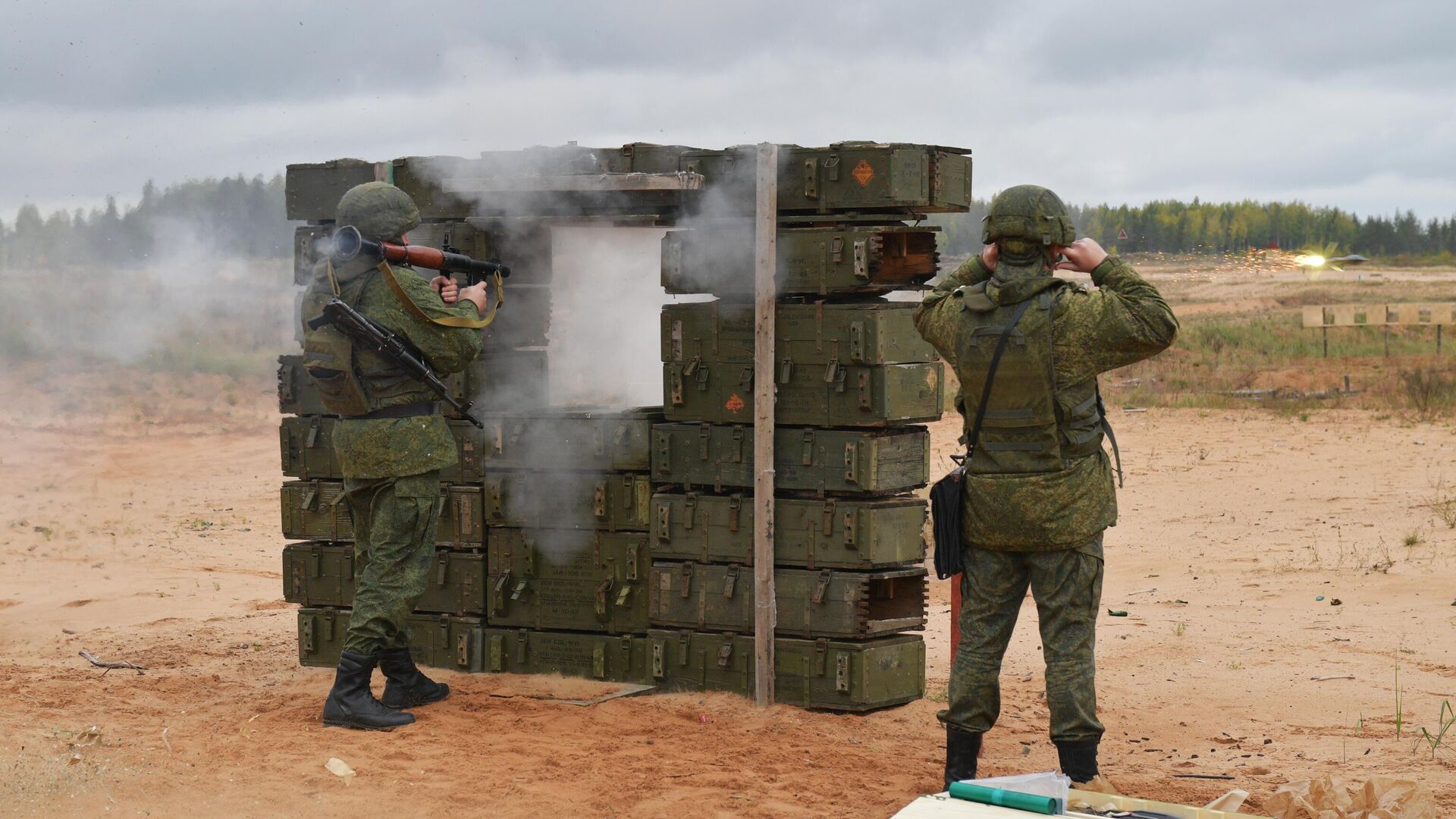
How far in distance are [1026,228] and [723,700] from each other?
3085 mm

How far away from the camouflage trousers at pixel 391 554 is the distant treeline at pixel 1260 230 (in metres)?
82.6

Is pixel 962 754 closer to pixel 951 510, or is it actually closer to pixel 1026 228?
pixel 951 510

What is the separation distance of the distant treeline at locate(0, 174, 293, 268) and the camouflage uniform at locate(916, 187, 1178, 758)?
13.4 m

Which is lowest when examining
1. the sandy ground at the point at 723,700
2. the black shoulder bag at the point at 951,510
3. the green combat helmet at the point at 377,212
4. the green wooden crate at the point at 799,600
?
the sandy ground at the point at 723,700

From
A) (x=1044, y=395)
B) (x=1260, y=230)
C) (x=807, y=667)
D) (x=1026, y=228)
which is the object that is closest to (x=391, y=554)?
(x=807, y=667)

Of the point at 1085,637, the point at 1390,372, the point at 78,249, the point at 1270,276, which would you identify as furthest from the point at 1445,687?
the point at 1270,276

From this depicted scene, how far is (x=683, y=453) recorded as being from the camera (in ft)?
24.2

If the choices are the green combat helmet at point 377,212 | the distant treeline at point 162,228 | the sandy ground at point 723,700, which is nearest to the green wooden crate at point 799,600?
the sandy ground at point 723,700

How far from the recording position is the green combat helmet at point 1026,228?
530cm

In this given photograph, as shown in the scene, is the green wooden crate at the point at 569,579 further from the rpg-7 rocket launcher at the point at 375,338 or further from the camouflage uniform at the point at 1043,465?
the camouflage uniform at the point at 1043,465

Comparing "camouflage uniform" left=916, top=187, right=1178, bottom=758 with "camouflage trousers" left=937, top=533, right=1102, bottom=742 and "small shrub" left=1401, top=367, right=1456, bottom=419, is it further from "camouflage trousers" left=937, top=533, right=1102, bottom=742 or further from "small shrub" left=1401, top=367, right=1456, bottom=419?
"small shrub" left=1401, top=367, right=1456, bottom=419

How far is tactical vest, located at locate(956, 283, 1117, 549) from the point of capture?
5301 mm

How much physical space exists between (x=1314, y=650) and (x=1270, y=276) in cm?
6696

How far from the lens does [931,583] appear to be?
11.2 metres
